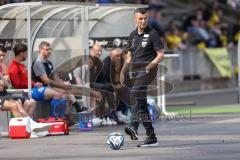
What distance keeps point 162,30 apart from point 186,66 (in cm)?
205

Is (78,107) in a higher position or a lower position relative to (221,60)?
lower

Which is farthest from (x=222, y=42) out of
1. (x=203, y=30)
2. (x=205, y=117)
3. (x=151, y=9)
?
(x=205, y=117)

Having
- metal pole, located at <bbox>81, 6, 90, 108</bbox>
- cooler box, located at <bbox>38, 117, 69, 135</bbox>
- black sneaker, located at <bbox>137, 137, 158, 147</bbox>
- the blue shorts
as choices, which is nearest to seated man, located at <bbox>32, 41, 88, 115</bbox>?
the blue shorts

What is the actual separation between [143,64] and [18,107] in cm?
308

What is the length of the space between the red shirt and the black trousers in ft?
12.5

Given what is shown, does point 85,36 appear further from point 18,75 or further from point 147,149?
point 147,149

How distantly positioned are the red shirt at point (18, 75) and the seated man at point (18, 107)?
648 millimetres

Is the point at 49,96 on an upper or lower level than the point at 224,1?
lower

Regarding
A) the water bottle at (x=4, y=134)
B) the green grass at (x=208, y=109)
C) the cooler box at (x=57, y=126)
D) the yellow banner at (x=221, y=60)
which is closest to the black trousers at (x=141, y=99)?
the cooler box at (x=57, y=126)

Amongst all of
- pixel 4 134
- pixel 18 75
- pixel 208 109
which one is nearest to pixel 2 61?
pixel 18 75

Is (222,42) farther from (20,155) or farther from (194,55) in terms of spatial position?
(20,155)

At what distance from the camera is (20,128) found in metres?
17.2

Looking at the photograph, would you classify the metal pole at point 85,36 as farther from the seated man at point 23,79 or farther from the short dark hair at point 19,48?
the short dark hair at point 19,48

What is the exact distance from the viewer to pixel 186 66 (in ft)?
104
